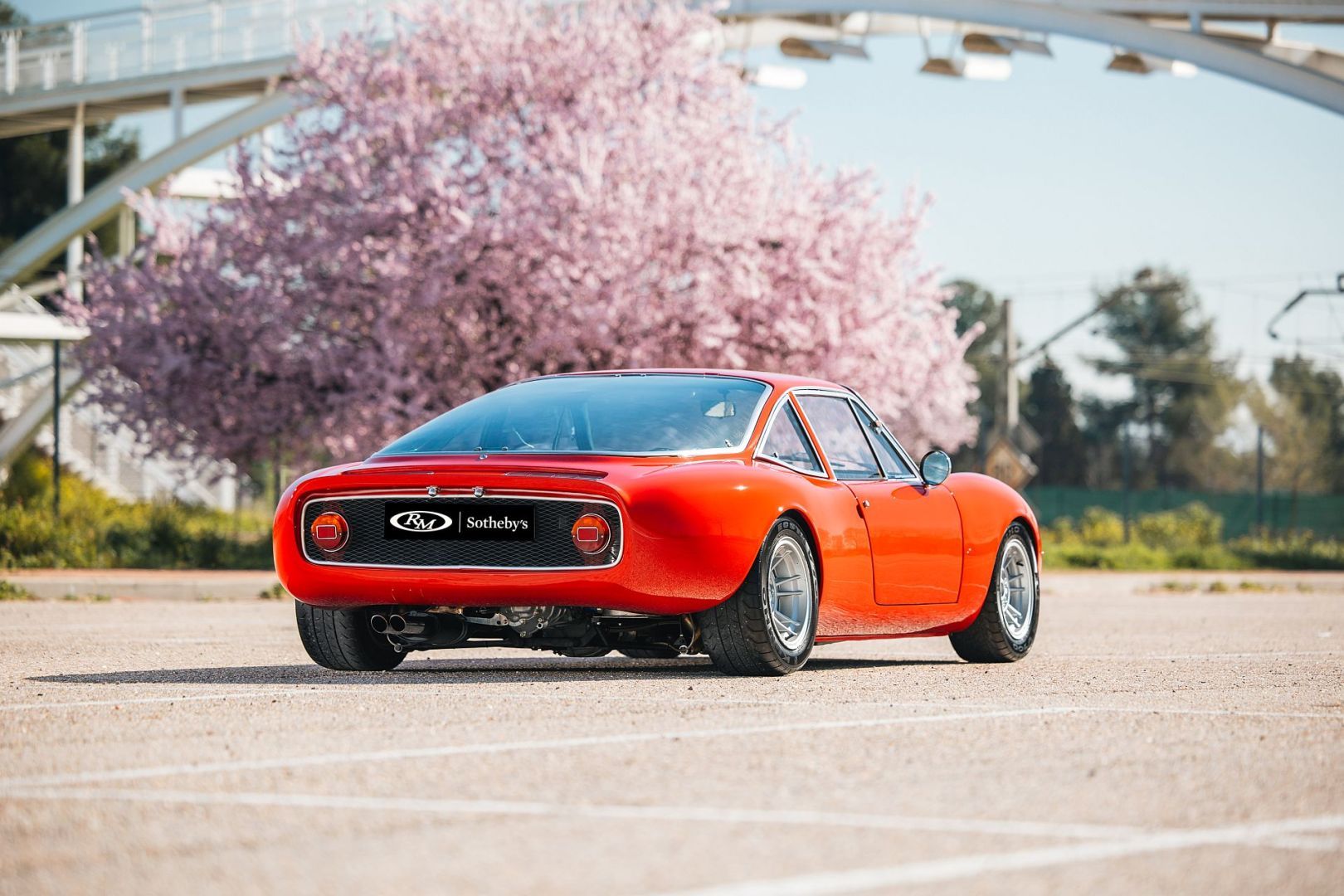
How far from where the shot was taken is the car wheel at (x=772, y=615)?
835 cm

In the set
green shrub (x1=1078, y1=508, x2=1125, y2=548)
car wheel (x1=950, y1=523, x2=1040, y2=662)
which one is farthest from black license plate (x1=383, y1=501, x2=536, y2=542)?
green shrub (x1=1078, y1=508, x2=1125, y2=548)

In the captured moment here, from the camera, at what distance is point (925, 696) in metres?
8.01

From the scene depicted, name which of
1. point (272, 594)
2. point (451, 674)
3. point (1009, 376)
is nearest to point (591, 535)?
point (451, 674)

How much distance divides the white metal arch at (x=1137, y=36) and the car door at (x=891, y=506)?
19553mm

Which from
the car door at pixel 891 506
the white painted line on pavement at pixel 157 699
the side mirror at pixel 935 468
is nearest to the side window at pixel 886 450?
the car door at pixel 891 506

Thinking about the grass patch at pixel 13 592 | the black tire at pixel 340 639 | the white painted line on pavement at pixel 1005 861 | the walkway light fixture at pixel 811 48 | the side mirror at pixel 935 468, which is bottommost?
the grass patch at pixel 13 592

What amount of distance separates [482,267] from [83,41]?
16.1 meters

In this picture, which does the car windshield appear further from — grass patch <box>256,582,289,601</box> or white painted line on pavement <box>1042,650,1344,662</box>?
grass patch <box>256,582,289,601</box>

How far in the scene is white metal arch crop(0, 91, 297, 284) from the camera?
33438 millimetres

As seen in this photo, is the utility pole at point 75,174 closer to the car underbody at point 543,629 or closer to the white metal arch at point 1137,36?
the white metal arch at point 1137,36

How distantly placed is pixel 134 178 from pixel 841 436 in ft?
89.2

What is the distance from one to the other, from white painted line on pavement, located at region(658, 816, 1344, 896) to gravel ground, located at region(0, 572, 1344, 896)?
0.01 metres

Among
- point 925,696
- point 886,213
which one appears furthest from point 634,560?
point 886,213

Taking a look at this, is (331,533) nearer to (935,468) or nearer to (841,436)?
(841,436)
